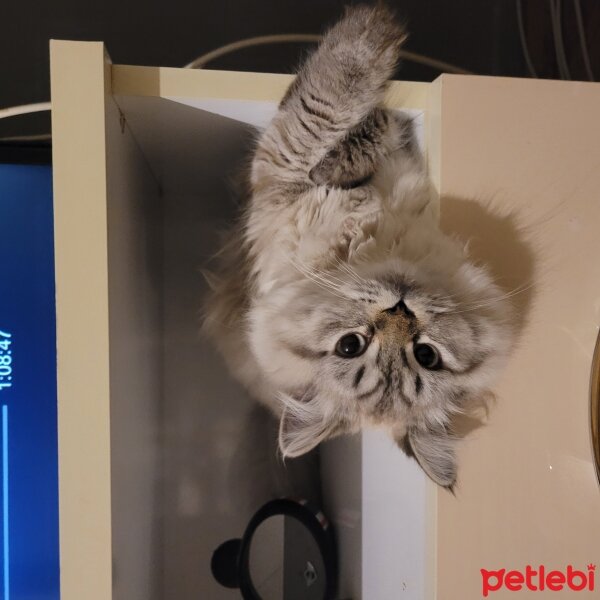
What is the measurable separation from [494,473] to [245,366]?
0.50 meters

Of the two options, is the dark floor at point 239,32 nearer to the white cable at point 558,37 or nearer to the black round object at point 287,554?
the white cable at point 558,37

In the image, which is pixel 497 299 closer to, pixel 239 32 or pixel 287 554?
pixel 287 554

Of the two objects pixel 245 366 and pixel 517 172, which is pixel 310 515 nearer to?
pixel 245 366

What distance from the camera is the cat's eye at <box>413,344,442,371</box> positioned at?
2.80 ft

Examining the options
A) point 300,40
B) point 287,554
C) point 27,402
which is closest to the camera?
point 27,402

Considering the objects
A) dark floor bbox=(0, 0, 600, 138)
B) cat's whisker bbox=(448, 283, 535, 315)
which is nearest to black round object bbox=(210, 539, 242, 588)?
cat's whisker bbox=(448, 283, 535, 315)

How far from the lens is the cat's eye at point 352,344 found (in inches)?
33.4

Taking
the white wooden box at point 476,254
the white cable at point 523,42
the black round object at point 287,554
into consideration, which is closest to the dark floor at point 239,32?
the white cable at point 523,42

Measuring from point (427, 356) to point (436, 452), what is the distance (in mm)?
134

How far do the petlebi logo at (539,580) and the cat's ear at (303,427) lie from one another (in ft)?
1.00

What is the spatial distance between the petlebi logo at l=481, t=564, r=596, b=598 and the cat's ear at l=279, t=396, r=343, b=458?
0.31 m

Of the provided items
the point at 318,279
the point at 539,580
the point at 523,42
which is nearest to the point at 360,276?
the point at 318,279

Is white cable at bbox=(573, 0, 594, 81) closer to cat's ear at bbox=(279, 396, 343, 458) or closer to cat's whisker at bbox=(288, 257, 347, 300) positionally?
cat's whisker at bbox=(288, 257, 347, 300)

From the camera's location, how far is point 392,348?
2.77 feet
